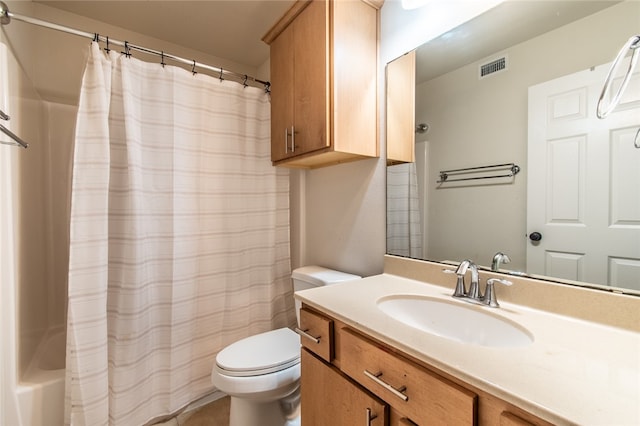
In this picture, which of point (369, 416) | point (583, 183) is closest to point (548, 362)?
point (369, 416)

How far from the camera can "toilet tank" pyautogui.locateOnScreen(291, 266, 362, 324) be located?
1.43 meters

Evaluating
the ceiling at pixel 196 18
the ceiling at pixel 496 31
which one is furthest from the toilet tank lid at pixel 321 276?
the ceiling at pixel 196 18

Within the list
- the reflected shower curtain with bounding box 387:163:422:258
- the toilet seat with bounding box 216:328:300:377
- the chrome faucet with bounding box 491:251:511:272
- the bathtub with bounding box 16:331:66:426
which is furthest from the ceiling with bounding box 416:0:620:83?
the bathtub with bounding box 16:331:66:426

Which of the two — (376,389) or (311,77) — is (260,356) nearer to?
(376,389)

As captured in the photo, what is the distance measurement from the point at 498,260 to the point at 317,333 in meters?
0.71

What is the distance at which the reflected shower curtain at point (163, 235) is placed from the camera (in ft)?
4.23

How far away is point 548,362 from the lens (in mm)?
560

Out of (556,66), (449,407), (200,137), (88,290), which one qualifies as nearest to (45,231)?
(88,290)

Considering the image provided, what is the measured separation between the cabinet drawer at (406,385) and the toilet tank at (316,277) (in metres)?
0.60

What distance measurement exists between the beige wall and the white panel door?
0.13ft

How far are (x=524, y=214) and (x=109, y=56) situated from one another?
2.03 meters

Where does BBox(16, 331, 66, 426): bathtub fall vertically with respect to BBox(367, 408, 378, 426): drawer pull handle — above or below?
below

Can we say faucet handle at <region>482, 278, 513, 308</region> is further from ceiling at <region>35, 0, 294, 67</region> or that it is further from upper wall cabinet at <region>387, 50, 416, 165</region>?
ceiling at <region>35, 0, 294, 67</region>

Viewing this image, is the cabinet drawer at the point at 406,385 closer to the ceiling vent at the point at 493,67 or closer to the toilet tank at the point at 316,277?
the toilet tank at the point at 316,277
